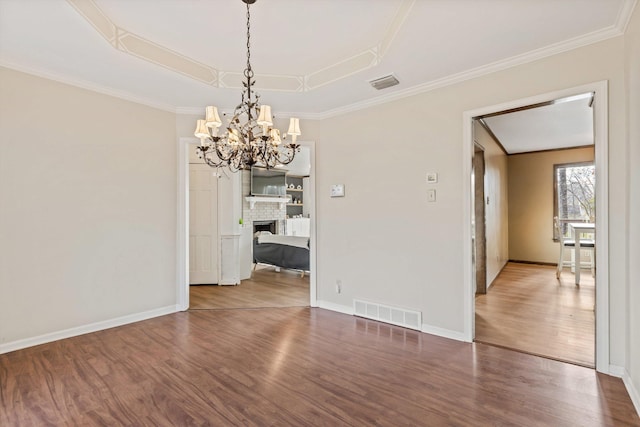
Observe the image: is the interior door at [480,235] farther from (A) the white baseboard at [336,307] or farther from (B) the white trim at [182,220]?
(B) the white trim at [182,220]

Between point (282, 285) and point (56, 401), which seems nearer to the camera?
point (56, 401)

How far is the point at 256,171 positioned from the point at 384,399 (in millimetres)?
6576

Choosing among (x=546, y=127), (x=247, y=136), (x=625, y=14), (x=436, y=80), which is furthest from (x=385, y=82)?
(x=546, y=127)

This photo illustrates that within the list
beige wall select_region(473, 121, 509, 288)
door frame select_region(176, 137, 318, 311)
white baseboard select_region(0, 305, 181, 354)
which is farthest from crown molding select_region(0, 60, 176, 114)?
beige wall select_region(473, 121, 509, 288)

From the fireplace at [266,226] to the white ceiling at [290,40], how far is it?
17.2 ft

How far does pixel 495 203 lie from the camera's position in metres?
6.07

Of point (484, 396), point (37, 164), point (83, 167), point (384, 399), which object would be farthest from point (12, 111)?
point (484, 396)

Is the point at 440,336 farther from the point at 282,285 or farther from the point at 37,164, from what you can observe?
the point at 37,164

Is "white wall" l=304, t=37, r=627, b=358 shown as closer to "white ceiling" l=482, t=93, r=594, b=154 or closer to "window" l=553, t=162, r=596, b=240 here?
"white ceiling" l=482, t=93, r=594, b=154

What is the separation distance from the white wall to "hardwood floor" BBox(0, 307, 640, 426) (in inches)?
21.8

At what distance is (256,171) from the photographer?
8008mm

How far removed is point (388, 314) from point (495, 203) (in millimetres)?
3698

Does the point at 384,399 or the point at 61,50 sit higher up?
the point at 61,50

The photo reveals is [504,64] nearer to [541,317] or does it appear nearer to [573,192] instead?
[541,317]
